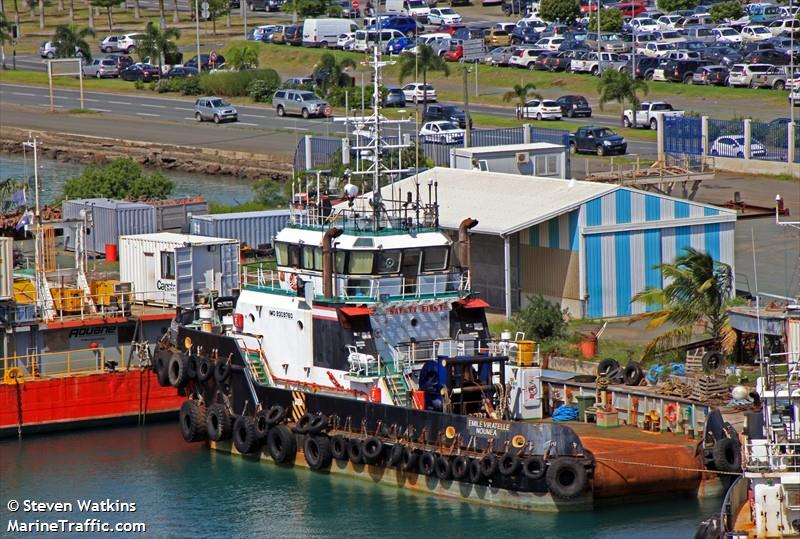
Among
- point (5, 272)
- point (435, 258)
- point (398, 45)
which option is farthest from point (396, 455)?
point (398, 45)

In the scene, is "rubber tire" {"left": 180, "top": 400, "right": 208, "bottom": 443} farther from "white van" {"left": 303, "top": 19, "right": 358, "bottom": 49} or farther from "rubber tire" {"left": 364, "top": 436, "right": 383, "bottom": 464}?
"white van" {"left": 303, "top": 19, "right": 358, "bottom": 49}

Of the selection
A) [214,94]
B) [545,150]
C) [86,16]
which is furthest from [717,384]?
[86,16]

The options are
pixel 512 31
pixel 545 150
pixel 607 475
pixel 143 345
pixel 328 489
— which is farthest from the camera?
pixel 512 31

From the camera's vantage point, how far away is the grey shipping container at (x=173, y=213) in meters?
51.8

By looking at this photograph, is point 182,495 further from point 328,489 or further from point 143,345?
point 143,345

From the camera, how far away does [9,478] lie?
3353 cm

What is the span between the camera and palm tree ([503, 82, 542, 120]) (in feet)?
248

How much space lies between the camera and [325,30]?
99312 mm

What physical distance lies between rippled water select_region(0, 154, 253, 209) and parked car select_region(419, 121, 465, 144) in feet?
23.7

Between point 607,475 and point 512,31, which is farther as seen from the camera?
point 512,31

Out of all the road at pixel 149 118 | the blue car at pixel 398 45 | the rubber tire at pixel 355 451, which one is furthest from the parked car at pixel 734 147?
the rubber tire at pixel 355 451

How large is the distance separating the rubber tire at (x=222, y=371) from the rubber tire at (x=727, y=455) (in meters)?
9.83

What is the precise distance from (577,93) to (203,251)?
46684 millimetres

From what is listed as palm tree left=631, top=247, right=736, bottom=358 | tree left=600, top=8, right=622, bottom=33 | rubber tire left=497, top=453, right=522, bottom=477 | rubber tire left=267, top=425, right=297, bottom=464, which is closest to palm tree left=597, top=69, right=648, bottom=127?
tree left=600, top=8, right=622, bottom=33
